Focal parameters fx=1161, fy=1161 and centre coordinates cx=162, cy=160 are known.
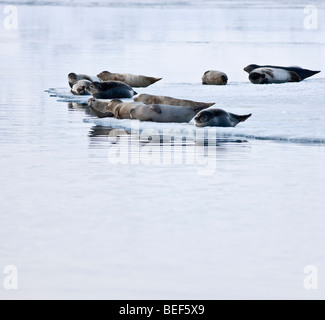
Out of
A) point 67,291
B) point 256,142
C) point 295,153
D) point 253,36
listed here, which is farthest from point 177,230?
point 253,36

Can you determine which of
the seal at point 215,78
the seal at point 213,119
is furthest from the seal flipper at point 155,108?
the seal at point 215,78

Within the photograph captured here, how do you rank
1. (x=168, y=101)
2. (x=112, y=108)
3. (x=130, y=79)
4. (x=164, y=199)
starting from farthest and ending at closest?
(x=130, y=79)
(x=168, y=101)
(x=112, y=108)
(x=164, y=199)

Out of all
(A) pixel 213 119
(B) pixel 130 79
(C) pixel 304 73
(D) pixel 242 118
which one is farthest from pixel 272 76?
(A) pixel 213 119

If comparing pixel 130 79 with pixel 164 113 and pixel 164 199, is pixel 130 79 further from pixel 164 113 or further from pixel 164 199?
pixel 164 199

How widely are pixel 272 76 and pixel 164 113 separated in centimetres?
667

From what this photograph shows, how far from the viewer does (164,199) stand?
879 cm

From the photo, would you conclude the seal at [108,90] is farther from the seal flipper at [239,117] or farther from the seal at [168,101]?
the seal flipper at [239,117]

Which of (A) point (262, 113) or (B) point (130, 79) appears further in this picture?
(B) point (130, 79)

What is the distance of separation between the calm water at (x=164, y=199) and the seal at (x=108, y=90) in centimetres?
42

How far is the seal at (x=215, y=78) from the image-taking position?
19672mm

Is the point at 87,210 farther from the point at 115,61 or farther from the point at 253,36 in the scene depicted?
the point at 253,36

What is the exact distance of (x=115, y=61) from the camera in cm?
2570

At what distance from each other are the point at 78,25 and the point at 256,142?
112 ft

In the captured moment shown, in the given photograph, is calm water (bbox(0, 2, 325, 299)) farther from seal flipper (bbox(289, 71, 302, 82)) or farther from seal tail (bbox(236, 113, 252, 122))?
seal flipper (bbox(289, 71, 302, 82))
